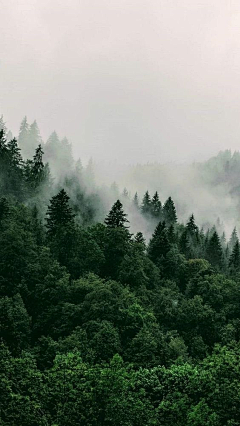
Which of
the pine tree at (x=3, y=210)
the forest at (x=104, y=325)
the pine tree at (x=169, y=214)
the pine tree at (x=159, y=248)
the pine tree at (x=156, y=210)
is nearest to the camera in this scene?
the forest at (x=104, y=325)

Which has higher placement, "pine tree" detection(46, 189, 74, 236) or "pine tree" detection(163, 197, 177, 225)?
"pine tree" detection(163, 197, 177, 225)

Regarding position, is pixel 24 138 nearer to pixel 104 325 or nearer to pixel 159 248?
pixel 159 248

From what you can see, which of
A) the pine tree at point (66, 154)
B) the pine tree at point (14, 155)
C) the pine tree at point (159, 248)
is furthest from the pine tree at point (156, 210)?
the pine tree at point (159, 248)

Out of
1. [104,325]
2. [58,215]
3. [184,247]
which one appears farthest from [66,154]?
[104,325]

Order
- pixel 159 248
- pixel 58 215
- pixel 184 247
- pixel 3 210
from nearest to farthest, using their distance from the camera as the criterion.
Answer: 1. pixel 3 210
2. pixel 58 215
3. pixel 159 248
4. pixel 184 247

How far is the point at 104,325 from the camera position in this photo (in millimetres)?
70188

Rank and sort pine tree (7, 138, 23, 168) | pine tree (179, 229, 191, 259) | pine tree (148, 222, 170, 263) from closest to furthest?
pine tree (148, 222, 170, 263) → pine tree (179, 229, 191, 259) → pine tree (7, 138, 23, 168)

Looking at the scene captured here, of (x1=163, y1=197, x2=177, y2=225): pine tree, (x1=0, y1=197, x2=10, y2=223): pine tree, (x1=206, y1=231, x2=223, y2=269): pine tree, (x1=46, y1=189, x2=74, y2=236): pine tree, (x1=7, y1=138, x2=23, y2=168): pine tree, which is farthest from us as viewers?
(x1=163, y1=197, x2=177, y2=225): pine tree

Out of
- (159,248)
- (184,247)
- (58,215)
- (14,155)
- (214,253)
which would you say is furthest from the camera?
(214,253)

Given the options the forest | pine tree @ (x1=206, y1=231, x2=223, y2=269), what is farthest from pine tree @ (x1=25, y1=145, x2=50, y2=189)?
pine tree @ (x1=206, y1=231, x2=223, y2=269)

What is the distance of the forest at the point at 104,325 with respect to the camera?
2196 inches

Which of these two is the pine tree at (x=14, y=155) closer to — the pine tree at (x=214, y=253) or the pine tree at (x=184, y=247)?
the pine tree at (x=184, y=247)

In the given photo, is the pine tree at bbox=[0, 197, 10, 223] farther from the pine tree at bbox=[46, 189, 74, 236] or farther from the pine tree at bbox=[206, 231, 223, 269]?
the pine tree at bbox=[206, 231, 223, 269]

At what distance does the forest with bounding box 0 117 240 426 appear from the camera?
5578cm
